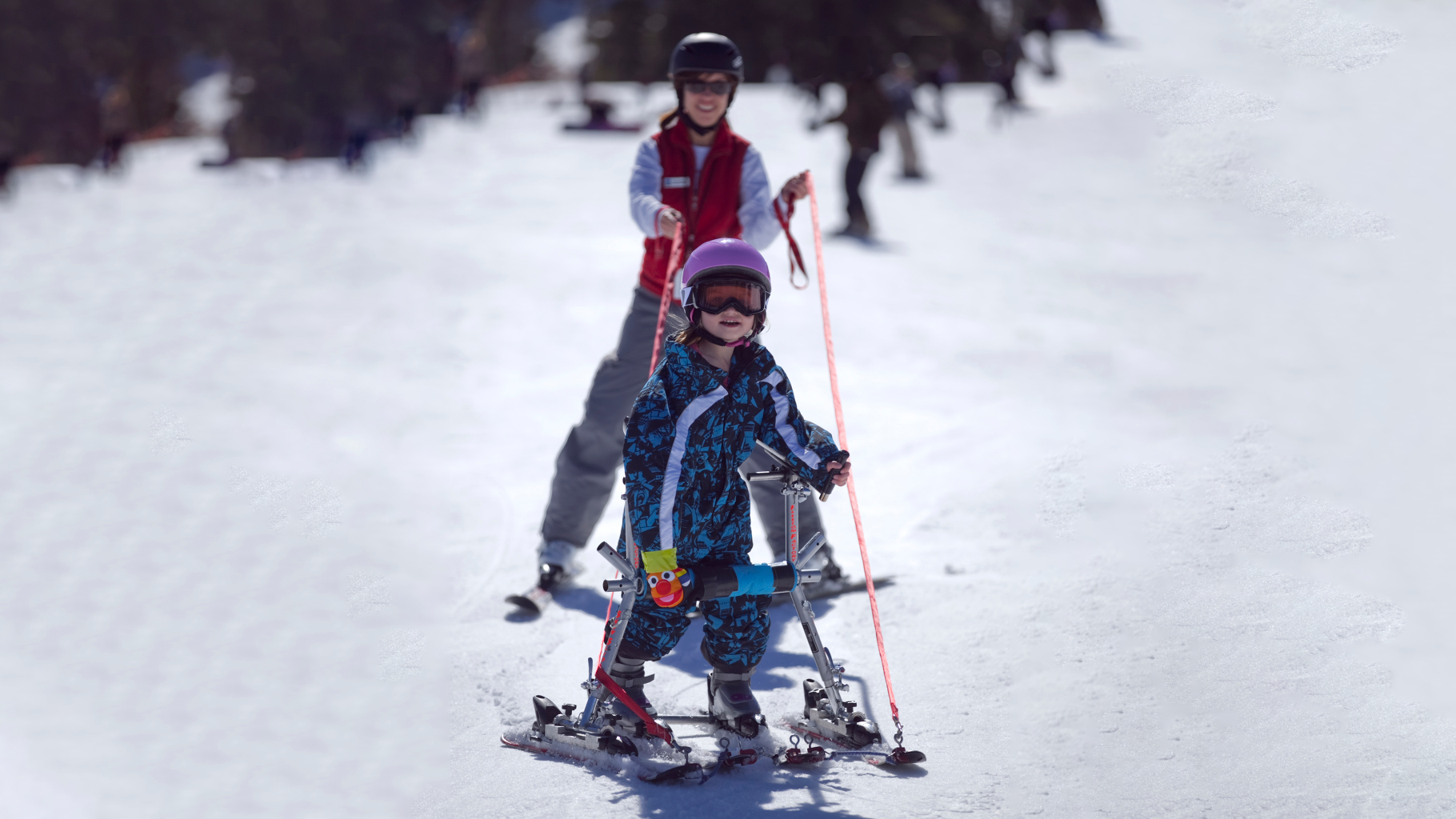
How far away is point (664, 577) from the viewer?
12.3 feet

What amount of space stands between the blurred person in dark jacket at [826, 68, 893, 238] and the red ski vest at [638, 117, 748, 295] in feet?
33.7

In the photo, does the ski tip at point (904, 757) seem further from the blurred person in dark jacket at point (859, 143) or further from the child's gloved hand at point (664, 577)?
the blurred person in dark jacket at point (859, 143)

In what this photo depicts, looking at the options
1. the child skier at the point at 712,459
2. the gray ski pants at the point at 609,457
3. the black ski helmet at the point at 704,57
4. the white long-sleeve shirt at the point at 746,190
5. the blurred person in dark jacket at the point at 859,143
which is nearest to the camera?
the child skier at the point at 712,459

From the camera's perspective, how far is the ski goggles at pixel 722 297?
3910 mm

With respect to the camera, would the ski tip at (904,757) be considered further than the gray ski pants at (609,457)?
No

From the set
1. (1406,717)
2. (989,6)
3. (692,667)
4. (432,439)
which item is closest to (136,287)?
(432,439)

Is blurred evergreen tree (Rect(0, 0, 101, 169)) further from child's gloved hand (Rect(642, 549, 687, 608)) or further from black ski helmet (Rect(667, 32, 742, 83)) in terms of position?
child's gloved hand (Rect(642, 549, 687, 608))

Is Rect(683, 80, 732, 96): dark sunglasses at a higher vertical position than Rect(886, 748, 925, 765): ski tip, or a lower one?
higher

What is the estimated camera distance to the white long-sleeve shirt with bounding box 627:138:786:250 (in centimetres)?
518

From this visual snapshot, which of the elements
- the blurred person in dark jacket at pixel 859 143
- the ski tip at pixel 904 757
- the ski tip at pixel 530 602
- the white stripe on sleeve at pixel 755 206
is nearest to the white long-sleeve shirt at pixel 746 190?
the white stripe on sleeve at pixel 755 206

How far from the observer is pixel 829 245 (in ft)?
49.1

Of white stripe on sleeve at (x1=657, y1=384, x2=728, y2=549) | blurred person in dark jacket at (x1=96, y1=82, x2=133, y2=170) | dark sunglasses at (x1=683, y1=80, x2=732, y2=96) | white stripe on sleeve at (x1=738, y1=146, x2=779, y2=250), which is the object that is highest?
blurred person in dark jacket at (x1=96, y1=82, x2=133, y2=170)

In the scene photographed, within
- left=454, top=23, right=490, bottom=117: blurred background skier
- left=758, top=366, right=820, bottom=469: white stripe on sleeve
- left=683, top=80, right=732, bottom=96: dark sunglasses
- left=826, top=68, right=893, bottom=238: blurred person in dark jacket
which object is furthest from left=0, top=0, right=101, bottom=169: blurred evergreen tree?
left=758, top=366, right=820, bottom=469: white stripe on sleeve

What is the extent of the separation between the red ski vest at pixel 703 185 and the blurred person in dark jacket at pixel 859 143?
1028cm
